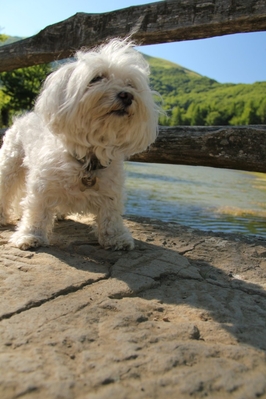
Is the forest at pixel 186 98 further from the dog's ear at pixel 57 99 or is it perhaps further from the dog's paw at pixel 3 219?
the dog's paw at pixel 3 219

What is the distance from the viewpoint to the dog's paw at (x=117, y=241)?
10.8 feet

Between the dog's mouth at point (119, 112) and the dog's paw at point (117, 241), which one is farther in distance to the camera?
the dog's paw at point (117, 241)

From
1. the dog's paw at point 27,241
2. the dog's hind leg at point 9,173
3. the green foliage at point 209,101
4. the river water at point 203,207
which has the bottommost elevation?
the river water at point 203,207

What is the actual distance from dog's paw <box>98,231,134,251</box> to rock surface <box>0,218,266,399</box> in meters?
0.10

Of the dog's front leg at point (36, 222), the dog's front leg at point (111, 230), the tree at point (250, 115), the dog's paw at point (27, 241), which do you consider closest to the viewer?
the dog's paw at point (27, 241)

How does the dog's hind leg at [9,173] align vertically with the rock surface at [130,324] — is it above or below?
above

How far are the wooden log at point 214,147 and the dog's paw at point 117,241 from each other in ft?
4.12

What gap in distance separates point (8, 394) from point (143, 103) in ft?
7.31

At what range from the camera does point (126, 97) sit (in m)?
2.91

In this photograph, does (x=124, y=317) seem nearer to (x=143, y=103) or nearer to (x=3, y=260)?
(x=3, y=260)

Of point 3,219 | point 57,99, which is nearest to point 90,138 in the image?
point 57,99

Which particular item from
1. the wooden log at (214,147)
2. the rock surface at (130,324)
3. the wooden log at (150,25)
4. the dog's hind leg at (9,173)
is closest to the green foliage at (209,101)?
the wooden log at (150,25)

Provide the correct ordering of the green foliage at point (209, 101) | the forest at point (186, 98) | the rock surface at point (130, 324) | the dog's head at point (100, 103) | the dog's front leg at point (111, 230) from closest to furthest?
the rock surface at point (130, 324) < the dog's head at point (100, 103) < the dog's front leg at point (111, 230) < the forest at point (186, 98) < the green foliage at point (209, 101)

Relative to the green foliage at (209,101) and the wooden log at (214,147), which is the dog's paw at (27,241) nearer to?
the wooden log at (214,147)
